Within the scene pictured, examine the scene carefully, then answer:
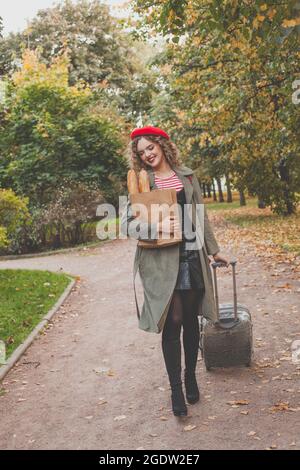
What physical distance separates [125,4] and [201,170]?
14210 millimetres

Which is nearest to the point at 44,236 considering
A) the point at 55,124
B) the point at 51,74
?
the point at 55,124

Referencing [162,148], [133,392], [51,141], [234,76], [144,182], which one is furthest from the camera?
[51,141]

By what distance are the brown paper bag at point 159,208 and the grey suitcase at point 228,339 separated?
1.11 meters

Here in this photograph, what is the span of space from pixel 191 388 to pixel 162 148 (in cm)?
194

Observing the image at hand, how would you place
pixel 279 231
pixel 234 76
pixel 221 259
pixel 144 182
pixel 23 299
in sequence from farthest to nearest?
pixel 279 231 < pixel 234 76 < pixel 23 299 < pixel 221 259 < pixel 144 182

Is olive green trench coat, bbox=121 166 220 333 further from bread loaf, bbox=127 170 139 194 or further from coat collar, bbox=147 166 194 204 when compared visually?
bread loaf, bbox=127 170 139 194

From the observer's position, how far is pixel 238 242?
16469 millimetres

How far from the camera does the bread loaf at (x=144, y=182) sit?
4.29 metres

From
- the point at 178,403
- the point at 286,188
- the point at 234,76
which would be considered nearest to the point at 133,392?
the point at 178,403

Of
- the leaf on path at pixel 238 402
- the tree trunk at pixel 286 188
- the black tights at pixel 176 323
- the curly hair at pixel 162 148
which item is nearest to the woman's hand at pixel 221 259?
the black tights at pixel 176 323

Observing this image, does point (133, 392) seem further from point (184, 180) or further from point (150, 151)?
point (150, 151)

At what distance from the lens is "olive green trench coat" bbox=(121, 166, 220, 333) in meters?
4.23

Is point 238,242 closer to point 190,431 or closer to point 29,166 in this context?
point 29,166

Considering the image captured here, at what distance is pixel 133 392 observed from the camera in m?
5.15
